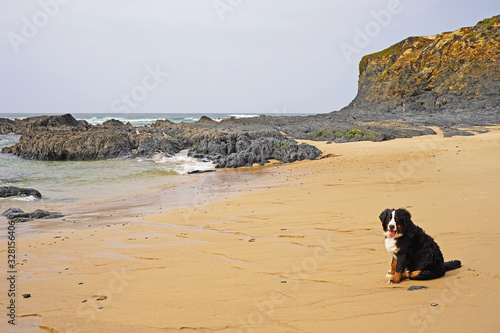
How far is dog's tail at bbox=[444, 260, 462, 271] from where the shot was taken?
148 inches

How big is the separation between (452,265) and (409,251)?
0.53 metres

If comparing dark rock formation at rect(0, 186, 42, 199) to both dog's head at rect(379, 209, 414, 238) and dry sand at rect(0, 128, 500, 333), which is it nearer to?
dry sand at rect(0, 128, 500, 333)

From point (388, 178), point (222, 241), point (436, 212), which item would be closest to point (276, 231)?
point (222, 241)

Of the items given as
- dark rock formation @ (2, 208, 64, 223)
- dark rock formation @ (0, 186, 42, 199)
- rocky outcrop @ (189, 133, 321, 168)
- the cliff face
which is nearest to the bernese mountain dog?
dark rock formation @ (2, 208, 64, 223)

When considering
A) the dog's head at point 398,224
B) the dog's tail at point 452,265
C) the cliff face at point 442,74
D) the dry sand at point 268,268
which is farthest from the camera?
the cliff face at point 442,74

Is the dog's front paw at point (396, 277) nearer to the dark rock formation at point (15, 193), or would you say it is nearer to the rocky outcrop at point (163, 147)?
the dark rock formation at point (15, 193)

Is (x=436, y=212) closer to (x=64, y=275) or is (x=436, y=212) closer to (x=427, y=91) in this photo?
(x=64, y=275)

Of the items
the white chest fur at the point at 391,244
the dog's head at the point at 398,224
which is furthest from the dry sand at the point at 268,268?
the dog's head at the point at 398,224

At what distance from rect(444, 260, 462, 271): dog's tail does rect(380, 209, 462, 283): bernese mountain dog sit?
0.04m

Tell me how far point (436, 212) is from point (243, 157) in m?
12.0

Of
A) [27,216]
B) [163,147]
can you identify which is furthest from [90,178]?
[163,147]

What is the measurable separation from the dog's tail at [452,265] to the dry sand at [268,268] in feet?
0.17

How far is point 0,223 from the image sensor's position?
830 centimetres

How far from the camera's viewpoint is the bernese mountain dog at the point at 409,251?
142 inches
